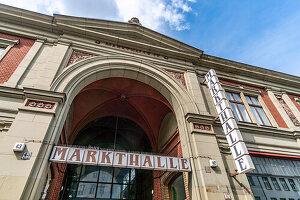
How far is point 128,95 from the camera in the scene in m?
10.2

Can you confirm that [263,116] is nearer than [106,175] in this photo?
Yes

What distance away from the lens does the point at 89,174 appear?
10.8 meters

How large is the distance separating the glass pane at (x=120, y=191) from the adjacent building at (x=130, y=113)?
0.20 feet

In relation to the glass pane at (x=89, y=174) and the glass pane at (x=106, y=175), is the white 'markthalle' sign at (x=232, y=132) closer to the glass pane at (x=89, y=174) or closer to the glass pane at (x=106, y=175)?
the glass pane at (x=106, y=175)

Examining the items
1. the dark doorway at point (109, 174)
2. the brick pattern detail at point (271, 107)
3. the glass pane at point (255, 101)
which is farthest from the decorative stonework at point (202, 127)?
the glass pane at point (255, 101)

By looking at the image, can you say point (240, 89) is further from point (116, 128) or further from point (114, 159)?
point (114, 159)

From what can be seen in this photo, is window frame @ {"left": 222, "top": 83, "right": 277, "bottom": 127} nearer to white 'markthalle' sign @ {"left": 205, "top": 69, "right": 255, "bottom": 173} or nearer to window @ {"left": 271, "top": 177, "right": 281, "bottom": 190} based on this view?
white 'markthalle' sign @ {"left": 205, "top": 69, "right": 255, "bottom": 173}

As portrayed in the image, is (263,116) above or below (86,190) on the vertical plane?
above

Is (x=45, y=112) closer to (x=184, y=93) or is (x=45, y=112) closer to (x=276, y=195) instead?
(x=184, y=93)

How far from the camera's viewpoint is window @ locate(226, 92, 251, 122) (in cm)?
893

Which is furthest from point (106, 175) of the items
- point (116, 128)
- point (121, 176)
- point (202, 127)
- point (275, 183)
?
point (275, 183)

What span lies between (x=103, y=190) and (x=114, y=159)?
656 centimetres

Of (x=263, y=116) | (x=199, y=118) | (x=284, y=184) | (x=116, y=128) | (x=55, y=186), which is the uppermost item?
(x=263, y=116)

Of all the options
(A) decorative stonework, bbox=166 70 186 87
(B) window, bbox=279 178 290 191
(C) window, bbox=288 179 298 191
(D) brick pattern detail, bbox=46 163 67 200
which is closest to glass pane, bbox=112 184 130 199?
(D) brick pattern detail, bbox=46 163 67 200
